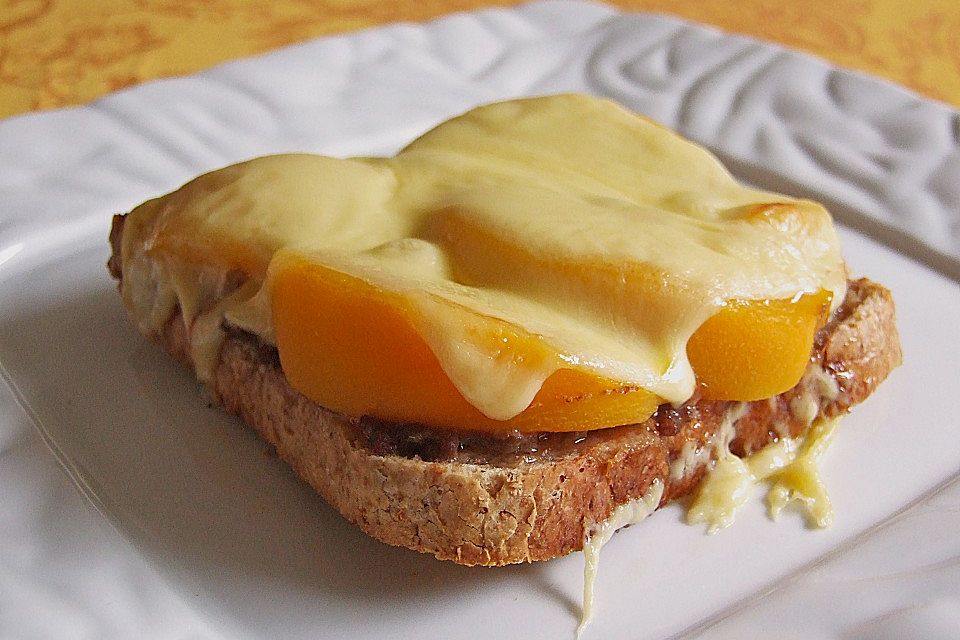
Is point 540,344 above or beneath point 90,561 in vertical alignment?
above

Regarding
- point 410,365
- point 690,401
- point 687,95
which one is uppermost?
point 410,365

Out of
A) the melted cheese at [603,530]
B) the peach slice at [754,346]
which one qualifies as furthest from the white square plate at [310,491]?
the peach slice at [754,346]

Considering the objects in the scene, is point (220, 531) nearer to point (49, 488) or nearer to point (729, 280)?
point (49, 488)

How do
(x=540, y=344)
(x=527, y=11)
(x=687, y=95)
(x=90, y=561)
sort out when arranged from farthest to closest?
(x=527, y=11) < (x=687, y=95) < (x=90, y=561) < (x=540, y=344)

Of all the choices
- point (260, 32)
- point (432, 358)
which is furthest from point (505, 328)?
point (260, 32)

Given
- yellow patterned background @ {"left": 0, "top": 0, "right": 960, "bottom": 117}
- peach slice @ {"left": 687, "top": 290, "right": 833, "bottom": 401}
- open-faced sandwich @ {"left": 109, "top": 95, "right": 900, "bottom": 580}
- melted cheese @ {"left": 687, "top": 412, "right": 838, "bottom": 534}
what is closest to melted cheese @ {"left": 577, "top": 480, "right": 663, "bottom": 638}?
open-faced sandwich @ {"left": 109, "top": 95, "right": 900, "bottom": 580}

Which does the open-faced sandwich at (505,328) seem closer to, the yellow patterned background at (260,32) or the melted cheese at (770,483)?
the melted cheese at (770,483)

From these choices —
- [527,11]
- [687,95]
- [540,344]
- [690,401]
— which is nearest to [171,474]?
[540,344]
